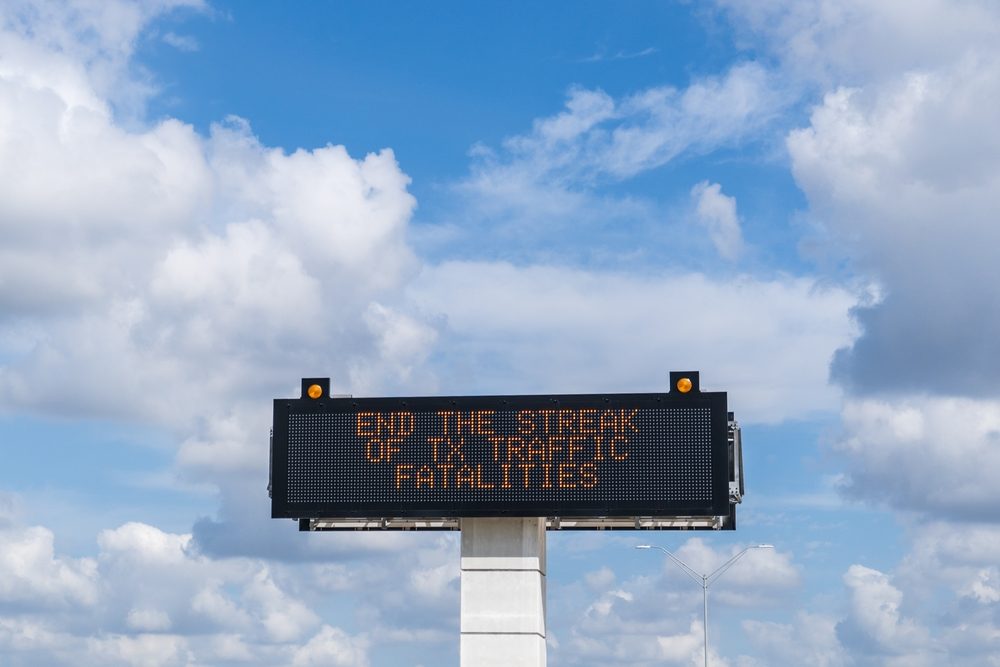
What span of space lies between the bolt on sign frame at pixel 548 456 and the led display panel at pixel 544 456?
22 mm

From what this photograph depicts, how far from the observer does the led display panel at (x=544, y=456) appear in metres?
42.0

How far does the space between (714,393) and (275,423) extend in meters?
9.75

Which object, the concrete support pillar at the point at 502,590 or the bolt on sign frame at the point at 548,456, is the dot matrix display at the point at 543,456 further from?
the concrete support pillar at the point at 502,590

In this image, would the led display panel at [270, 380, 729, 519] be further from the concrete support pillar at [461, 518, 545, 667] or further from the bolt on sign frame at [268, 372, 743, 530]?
the concrete support pillar at [461, 518, 545, 667]

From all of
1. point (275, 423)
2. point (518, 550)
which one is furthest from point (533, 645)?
point (275, 423)

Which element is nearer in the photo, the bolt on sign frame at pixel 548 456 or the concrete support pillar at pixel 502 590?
the bolt on sign frame at pixel 548 456

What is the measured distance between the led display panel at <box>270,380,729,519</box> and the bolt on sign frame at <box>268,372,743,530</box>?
2 centimetres

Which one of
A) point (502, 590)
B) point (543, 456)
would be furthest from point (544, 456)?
point (502, 590)

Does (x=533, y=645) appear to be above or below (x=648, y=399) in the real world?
below

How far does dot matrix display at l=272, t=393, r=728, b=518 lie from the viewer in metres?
42.0

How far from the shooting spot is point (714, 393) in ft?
138

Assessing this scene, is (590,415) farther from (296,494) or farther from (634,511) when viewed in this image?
(296,494)

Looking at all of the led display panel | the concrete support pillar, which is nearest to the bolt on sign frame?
the led display panel

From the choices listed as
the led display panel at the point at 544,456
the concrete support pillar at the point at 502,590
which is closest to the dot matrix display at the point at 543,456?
the led display panel at the point at 544,456
